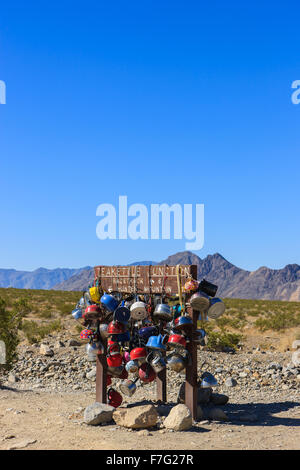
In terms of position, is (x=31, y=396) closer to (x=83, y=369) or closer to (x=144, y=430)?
(x=83, y=369)

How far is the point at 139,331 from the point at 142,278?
104 centimetres

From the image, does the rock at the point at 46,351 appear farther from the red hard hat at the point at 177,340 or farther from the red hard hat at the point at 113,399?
the red hard hat at the point at 177,340

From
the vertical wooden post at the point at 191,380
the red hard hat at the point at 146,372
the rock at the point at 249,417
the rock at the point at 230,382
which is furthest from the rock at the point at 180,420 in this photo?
the rock at the point at 230,382

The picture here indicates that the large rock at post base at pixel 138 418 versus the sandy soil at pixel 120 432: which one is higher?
the large rock at post base at pixel 138 418

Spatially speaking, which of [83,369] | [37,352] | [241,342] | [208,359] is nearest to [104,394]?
[83,369]

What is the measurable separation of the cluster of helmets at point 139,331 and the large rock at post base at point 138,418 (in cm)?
83

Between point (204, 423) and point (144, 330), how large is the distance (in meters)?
1.88

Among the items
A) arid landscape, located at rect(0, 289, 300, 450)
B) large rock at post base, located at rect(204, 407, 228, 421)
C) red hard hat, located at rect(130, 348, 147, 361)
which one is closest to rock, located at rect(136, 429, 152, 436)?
arid landscape, located at rect(0, 289, 300, 450)

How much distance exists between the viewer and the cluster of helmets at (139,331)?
28.4ft

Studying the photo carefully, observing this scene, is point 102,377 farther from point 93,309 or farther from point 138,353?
point 93,309

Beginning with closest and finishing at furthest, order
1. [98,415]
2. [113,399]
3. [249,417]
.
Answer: [98,415] → [249,417] → [113,399]

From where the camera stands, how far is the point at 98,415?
838 cm

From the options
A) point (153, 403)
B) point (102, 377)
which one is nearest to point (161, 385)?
point (153, 403)

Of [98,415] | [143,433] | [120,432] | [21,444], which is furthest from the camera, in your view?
[98,415]
